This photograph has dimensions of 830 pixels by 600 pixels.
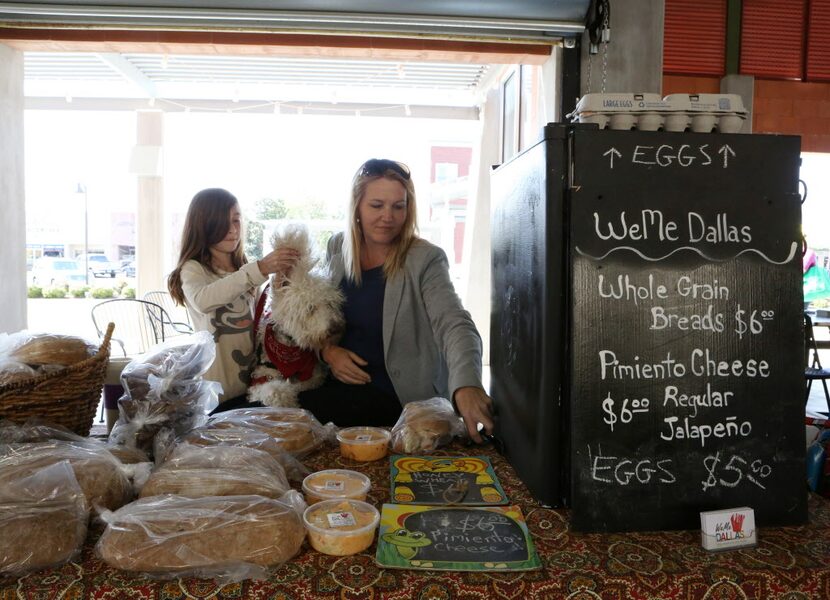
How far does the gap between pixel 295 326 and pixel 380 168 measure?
0.56 m

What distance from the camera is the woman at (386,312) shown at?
176 centimetres

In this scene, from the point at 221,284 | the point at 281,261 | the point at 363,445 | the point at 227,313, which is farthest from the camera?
the point at 227,313

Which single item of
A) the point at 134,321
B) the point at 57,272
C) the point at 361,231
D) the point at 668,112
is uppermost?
the point at 668,112

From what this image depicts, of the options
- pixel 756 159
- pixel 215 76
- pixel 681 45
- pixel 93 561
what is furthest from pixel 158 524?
pixel 215 76

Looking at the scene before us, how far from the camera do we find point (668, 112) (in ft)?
3.45

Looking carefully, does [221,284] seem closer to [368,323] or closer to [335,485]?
[368,323]

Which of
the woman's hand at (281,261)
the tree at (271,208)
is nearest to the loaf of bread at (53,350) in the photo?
the woman's hand at (281,261)

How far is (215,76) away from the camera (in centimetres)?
674

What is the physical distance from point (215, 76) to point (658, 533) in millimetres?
7035

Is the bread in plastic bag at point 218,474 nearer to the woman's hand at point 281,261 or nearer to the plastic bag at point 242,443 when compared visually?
the plastic bag at point 242,443

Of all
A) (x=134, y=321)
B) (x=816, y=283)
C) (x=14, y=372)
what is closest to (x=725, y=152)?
(x=14, y=372)

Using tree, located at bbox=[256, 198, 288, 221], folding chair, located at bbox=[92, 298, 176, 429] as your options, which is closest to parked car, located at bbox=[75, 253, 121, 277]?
tree, located at bbox=[256, 198, 288, 221]

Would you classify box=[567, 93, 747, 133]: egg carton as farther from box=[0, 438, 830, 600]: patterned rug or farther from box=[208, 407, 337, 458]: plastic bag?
box=[208, 407, 337, 458]: plastic bag

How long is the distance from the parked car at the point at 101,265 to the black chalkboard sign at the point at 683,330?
1282 cm
